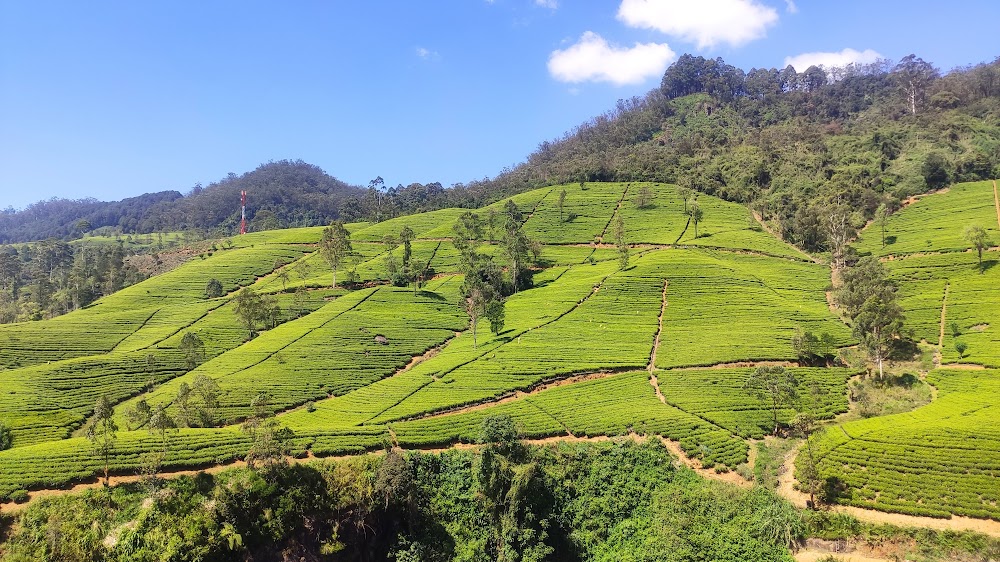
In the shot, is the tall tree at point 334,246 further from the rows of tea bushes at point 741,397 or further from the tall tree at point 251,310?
the rows of tea bushes at point 741,397

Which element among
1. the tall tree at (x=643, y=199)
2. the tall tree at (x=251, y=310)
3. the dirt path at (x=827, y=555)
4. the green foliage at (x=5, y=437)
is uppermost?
the tall tree at (x=643, y=199)

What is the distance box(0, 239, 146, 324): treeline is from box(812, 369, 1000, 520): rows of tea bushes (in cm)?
A: 10873

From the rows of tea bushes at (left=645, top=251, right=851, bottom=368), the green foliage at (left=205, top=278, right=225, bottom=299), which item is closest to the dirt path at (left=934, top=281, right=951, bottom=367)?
the rows of tea bushes at (left=645, top=251, right=851, bottom=368)

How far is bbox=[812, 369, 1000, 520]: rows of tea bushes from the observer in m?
30.2

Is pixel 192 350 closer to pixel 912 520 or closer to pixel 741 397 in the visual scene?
pixel 741 397

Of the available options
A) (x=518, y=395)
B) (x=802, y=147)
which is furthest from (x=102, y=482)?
(x=802, y=147)

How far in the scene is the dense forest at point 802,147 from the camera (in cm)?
10169

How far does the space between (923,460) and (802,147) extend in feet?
378

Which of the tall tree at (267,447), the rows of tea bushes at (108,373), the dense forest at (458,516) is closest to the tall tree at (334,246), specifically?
the rows of tea bushes at (108,373)

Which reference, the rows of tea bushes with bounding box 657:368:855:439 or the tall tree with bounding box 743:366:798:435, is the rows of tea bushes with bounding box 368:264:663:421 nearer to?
the rows of tea bushes with bounding box 657:368:855:439

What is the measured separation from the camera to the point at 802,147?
129m

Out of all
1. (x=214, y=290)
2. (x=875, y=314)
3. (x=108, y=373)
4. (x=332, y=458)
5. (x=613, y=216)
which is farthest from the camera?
(x=613, y=216)

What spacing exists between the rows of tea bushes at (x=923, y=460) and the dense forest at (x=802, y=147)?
5849 cm

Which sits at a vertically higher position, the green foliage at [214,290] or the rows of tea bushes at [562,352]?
the green foliage at [214,290]
